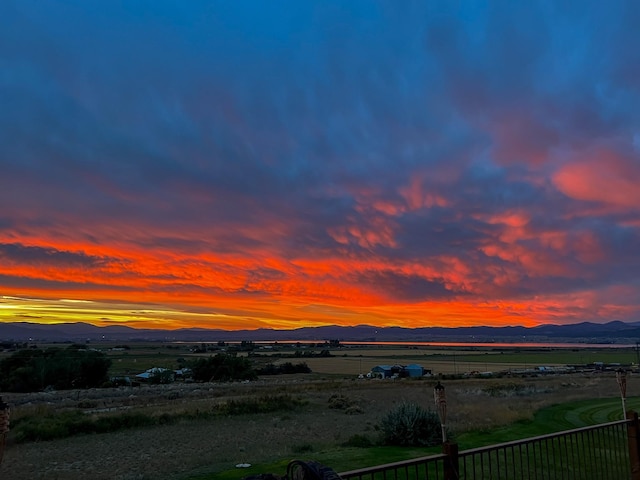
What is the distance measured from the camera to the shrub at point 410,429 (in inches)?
676

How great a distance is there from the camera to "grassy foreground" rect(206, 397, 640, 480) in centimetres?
1341

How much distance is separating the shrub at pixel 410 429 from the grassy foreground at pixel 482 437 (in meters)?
Result: 0.78

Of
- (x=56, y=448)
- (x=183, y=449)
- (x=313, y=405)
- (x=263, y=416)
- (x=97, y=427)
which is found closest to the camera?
(x=183, y=449)

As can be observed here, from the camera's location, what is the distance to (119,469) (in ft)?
57.5

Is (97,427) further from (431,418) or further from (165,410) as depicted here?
(431,418)

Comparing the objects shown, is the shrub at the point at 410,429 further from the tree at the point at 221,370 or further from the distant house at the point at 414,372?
the distant house at the point at 414,372

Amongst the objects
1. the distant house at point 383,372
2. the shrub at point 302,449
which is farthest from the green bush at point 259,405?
the distant house at point 383,372

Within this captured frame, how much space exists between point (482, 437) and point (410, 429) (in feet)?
7.87

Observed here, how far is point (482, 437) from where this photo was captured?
17188mm

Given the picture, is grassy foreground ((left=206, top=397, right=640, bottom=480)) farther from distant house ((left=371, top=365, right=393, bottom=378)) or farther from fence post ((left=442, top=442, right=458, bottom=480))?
distant house ((left=371, top=365, right=393, bottom=378))

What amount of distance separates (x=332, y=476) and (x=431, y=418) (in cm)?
1602

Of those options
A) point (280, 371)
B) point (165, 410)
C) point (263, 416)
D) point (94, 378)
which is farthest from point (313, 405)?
point (280, 371)

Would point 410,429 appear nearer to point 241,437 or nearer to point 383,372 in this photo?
point 241,437

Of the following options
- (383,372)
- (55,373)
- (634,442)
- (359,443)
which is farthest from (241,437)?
(383,372)
